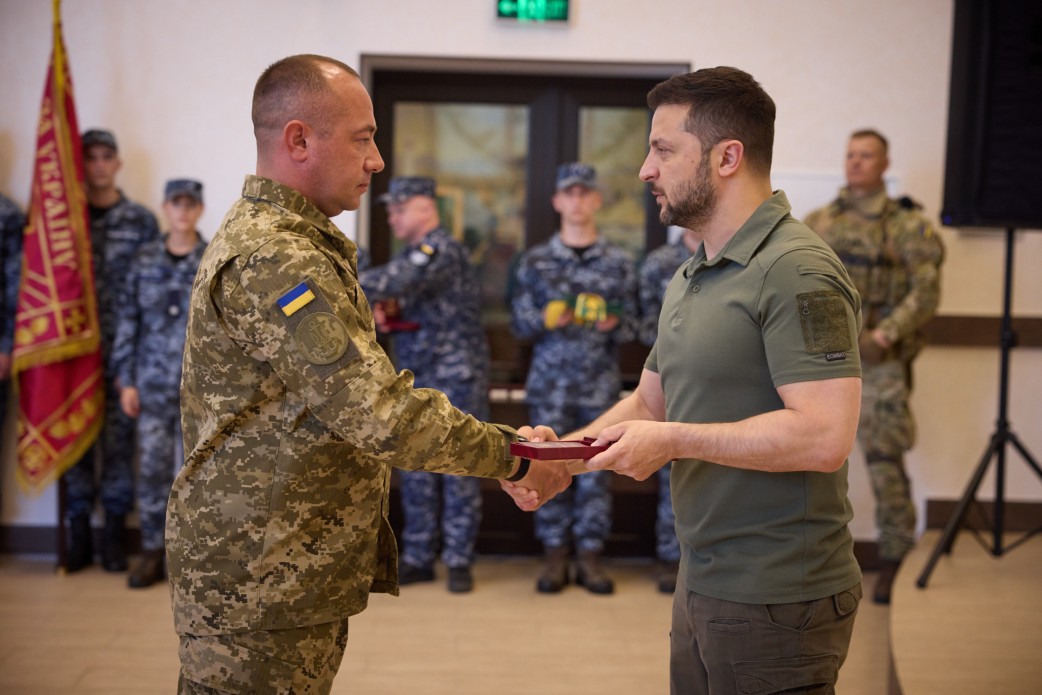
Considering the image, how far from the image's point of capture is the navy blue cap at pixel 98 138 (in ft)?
14.8

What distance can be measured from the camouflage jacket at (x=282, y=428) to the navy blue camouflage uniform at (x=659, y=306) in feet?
9.02

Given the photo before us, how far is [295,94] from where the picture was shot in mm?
1770

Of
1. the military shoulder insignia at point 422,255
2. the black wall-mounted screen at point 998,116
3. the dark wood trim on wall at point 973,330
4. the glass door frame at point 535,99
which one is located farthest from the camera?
the glass door frame at point 535,99

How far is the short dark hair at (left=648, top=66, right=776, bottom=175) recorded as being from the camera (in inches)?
67.8

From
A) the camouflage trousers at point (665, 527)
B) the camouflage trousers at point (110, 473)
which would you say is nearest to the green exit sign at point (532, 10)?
the camouflage trousers at point (665, 527)

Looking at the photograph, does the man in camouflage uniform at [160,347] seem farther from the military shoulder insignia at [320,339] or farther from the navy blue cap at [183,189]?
the military shoulder insignia at [320,339]

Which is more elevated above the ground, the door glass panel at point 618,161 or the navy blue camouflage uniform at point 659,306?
the door glass panel at point 618,161

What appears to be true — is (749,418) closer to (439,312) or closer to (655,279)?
(655,279)

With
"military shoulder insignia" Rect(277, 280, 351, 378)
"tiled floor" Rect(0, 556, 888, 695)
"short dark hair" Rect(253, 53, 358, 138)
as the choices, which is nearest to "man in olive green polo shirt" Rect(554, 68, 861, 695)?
"military shoulder insignia" Rect(277, 280, 351, 378)

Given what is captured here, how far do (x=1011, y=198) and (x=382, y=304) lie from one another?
258cm

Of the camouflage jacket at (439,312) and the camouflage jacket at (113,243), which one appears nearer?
the camouflage jacket at (439,312)

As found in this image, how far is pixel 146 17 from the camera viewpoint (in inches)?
184

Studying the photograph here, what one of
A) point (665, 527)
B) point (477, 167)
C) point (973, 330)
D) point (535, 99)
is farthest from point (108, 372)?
point (973, 330)

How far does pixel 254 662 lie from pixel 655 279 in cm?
306
